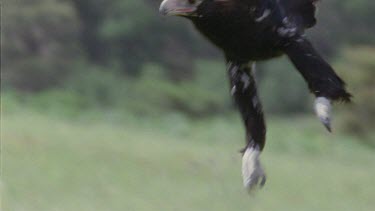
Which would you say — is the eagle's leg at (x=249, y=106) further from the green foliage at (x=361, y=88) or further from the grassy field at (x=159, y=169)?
the green foliage at (x=361, y=88)

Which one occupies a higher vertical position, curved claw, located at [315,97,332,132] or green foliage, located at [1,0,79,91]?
curved claw, located at [315,97,332,132]

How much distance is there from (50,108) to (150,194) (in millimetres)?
8869

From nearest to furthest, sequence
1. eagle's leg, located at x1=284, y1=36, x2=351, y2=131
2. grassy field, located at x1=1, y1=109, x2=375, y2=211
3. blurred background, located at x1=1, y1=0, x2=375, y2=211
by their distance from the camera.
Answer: eagle's leg, located at x1=284, y1=36, x2=351, y2=131, grassy field, located at x1=1, y1=109, x2=375, y2=211, blurred background, located at x1=1, y1=0, x2=375, y2=211

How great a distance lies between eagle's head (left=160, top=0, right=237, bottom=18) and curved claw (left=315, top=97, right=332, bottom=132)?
1.36ft

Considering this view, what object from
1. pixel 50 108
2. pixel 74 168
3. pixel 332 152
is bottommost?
pixel 332 152

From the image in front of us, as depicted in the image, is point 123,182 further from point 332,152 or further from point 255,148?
point 255,148

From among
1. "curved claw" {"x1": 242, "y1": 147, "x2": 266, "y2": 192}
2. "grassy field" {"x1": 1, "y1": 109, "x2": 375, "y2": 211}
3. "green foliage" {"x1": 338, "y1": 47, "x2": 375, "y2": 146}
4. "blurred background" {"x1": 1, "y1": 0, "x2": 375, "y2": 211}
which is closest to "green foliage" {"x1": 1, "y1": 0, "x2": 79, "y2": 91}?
"blurred background" {"x1": 1, "y1": 0, "x2": 375, "y2": 211}

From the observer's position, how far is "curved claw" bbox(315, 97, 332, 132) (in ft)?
10.7

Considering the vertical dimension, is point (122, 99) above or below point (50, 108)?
below

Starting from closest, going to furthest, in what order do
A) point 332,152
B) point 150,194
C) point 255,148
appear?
point 255,148, point 150,194, point 332,152

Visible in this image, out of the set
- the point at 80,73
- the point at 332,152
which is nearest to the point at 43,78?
the point at 80,73

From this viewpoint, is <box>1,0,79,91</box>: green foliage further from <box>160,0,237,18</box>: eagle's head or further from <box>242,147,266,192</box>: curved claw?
<box>160,0,237,18</box>: eagle's head

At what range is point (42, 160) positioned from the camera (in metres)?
11.7

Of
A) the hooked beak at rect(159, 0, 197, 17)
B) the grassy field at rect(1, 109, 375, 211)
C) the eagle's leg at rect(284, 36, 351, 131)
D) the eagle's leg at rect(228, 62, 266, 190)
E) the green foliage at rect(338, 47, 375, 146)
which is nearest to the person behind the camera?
the hooked beak at rect(159, 0, 197, 17)
